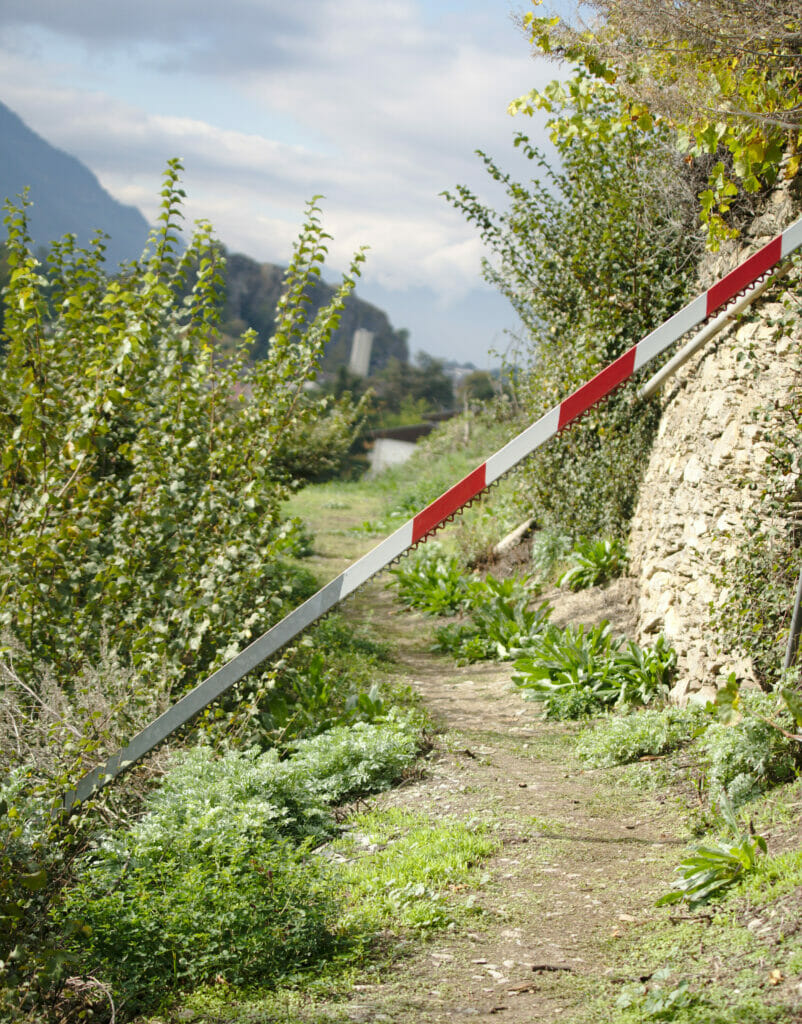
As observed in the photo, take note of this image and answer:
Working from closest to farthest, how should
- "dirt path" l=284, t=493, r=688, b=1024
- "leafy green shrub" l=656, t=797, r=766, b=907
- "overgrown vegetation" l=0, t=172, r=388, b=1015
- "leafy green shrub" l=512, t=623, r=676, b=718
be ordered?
"dirt path" l=284, t=493, r=688, b=1024, "leafy green shrub" l=656, t=797, r=766, b=907, "overgrown vegetation" l=0, t=172, r=388, b=1015, "leafy green shrub" l=512, t=623, r=676, b=718

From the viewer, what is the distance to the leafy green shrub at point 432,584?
378 inches

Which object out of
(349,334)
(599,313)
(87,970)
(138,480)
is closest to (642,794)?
(87,970)

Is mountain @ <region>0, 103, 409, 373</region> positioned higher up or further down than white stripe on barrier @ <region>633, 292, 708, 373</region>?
higher up

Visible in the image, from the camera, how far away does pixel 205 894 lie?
322 centimetres

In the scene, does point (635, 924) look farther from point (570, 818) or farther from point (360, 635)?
point (360, 635)

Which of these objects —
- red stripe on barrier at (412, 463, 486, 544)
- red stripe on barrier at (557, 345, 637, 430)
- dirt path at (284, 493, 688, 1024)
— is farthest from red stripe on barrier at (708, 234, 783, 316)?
dirt path at (284, 493, 688, 1024)

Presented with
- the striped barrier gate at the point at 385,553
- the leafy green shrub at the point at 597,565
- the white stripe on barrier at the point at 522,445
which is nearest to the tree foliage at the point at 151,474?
the striped barrier gate at the point at 385,553

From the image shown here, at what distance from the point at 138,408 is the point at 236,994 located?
3659mm

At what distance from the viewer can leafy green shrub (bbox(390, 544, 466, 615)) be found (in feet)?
31.5

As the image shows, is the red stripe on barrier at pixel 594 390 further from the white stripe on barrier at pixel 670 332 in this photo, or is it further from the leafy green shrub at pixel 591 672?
the leafy green shrub at pixel 591 672

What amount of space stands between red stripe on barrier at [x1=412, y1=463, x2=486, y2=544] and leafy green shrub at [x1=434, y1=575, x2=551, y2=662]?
10.9ft

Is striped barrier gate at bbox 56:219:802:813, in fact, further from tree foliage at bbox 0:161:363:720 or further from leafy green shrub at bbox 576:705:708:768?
leafy green shrub at bbox 576:705:708:768

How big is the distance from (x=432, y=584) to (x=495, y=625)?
2.28 m

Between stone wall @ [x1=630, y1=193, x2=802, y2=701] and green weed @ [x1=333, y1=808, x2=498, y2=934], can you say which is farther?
stone wall @ [x1=630, y1=193, x2=802, y2=701]
